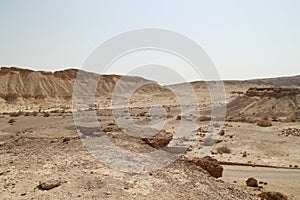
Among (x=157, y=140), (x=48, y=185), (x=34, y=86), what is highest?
(x=34, y=86)

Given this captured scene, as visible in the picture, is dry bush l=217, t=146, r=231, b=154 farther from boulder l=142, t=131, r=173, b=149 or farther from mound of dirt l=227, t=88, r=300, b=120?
mound of dirt l=227, t=88, r=300, b=120

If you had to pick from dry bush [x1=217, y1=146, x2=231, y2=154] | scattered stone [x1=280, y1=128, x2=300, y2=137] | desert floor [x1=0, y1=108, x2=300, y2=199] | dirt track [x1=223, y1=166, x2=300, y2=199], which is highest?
desert floor [x1=0, y1=108, x2=300, y2=199]

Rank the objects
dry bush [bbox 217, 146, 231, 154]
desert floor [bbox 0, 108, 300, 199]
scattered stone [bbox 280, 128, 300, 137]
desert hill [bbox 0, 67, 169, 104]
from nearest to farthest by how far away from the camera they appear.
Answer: desert floor [bbox 0, 108, 300, 199]
dry bush [bbox 217, 146, 231, 154]
scattered stone [bbox 280, 128, 300, 137]
desert hill [bbox 0, 67, 169, 104]

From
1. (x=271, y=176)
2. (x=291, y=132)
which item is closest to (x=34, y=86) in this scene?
(x=291, y=132)

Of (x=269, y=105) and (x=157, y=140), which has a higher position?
(x=269, y=105)

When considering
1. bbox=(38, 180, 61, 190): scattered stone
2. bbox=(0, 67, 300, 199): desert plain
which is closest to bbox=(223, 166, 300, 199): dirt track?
bbox=(0, 67, 300, 199): desert plain

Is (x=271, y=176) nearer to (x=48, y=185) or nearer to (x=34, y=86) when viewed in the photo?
(x=48, y=185)

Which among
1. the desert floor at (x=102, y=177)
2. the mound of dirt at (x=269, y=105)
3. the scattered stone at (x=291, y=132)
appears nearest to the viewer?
the desert floor at (x=102, y=177)

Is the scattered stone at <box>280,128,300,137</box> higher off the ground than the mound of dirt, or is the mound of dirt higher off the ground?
the mound of dirt

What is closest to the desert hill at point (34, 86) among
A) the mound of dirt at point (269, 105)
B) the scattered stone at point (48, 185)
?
the mound of dirt at point (269, 105)

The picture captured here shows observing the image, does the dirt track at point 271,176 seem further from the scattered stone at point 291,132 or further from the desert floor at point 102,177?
the scattered stone at point 291,132

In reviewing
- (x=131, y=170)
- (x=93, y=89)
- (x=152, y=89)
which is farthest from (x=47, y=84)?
(x=131, y=170)

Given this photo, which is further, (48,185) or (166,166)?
(166,166)

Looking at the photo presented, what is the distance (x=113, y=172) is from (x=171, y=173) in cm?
170
